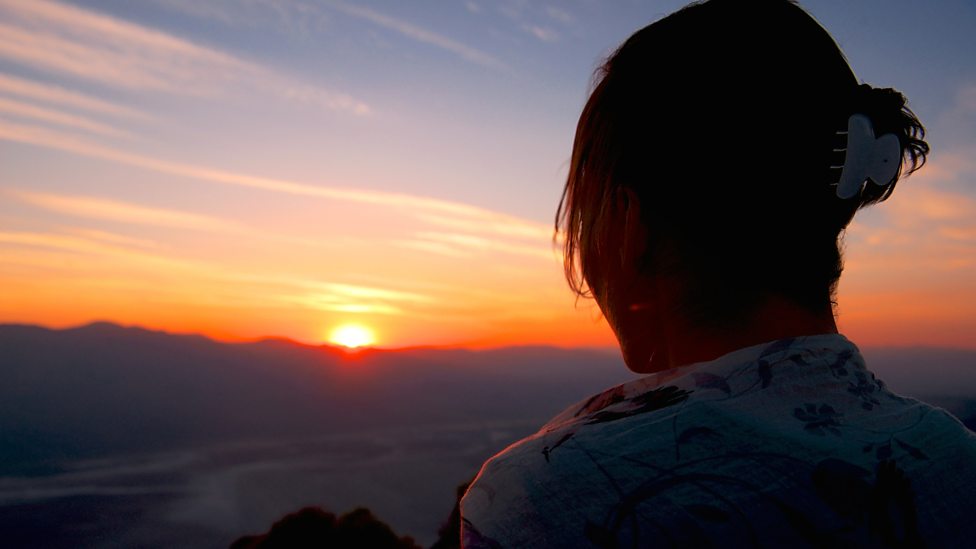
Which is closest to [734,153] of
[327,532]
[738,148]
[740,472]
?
[738,148]

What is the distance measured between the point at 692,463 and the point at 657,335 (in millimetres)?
551

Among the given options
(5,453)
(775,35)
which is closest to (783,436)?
(775,35)

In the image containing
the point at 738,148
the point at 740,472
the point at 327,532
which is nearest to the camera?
the point at 740,472

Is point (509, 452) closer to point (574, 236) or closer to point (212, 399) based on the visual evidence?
point (574, 236)

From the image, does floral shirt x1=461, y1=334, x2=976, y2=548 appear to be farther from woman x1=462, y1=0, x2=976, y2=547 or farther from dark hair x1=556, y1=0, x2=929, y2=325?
dark hair x1=556, y1=0, x2=929, y2=325

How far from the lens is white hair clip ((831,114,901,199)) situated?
1.30 meters

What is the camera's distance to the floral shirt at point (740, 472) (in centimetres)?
93

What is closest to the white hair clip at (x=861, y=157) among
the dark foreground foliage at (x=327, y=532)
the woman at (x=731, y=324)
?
the woman at (x=731, y=324)

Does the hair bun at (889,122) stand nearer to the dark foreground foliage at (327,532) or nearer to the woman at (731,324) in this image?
the woman at (731,324)

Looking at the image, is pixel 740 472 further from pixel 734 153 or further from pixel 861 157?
pixel 861 157

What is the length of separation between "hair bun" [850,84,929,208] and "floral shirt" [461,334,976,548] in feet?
1.75

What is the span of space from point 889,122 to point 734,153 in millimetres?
508

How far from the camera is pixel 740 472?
957 millimetres

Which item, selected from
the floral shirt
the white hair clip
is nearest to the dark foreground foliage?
the floral shirt
